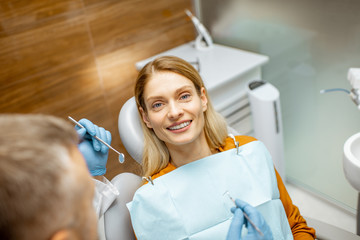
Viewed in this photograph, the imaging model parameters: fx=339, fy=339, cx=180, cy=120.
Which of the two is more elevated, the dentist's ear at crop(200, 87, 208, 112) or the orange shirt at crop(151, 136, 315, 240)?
the dentist's ear at crop(200, 87, 208, 112)

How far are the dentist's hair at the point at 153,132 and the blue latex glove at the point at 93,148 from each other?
176mm

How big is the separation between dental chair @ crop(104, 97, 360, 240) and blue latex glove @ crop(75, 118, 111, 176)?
0.10 metres

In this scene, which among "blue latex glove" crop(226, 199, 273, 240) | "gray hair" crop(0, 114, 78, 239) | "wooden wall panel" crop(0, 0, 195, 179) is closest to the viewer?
"gray hair" crop(0, 114, 78, 239)

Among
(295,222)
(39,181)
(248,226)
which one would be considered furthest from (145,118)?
(39,181)

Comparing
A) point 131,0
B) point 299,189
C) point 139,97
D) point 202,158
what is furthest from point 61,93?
point 299,189

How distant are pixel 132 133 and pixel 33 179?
32.9 inches

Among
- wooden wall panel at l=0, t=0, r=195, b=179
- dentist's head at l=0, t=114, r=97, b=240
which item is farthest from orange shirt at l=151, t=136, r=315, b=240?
dentist's head at l=0, t=114, r=97, b=240

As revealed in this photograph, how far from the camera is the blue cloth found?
120 cm

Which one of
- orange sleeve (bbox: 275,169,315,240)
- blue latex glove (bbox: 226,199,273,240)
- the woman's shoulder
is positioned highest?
blue latex glove (bbox: 226,199,273,240)

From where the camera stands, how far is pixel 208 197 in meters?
1.24

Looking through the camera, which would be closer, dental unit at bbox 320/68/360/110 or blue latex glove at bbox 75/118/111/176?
blue latex glove at bbox 75/118/111/176

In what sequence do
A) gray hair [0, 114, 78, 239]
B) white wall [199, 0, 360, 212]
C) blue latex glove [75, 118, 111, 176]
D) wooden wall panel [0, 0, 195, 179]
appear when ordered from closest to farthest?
1. gray hair [0, 114, 78, 239]
2. blue latex glove [75, 118, 111, 176]
3. white wall [199, 0, 360, 212]
4. wooden wall panel [0, 0, 195, 179]

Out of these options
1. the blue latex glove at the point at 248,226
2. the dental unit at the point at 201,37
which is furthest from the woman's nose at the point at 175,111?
the dental unit at the point at 201,37

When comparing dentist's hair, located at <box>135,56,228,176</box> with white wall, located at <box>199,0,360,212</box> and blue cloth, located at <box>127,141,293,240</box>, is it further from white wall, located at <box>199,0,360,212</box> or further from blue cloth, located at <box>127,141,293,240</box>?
white wall, located at <box>199,0,360,212</box>
